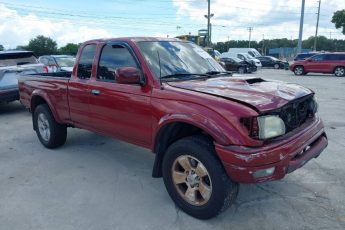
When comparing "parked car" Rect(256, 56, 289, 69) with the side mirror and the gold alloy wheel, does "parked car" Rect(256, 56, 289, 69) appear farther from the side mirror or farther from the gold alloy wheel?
the gold alloy wheel

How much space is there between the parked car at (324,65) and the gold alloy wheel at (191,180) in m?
22.7

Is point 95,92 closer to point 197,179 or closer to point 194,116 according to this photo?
point 194,116

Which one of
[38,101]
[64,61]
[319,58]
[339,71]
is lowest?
[339,71]

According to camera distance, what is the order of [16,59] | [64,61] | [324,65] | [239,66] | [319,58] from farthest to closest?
[239,66], [319,58], [324,65], [64,61], [16,59]

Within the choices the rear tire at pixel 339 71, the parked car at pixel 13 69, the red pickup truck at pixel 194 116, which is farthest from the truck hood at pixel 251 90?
the rear tire at pixel 339 71

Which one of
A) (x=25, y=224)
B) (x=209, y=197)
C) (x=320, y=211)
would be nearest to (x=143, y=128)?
(x=209, y=197)

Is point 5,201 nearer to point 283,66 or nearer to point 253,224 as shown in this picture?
point 253,224

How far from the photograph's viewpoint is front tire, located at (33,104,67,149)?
6.05 m

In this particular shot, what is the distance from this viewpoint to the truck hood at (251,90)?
11.1ft

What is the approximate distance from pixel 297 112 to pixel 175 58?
165 centimetres

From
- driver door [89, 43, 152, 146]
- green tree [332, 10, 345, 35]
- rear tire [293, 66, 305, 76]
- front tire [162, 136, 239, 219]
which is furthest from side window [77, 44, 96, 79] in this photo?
green tree [332, 10, 345, 35]

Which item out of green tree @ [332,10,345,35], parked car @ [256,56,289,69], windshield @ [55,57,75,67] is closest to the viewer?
windshield @ [55,57,75,67]

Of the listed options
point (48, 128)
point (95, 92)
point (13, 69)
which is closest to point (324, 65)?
point (13, 69)

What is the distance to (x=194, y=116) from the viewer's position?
349 cm
